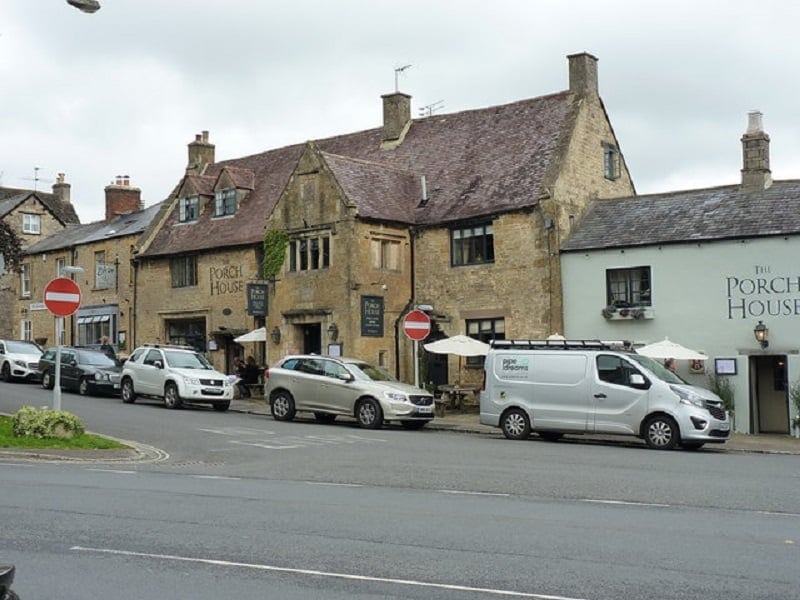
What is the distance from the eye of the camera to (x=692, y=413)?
20250 mm

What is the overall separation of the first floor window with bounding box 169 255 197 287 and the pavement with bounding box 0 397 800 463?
6.95 m

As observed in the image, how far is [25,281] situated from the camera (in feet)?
161

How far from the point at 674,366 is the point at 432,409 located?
702 centimetres

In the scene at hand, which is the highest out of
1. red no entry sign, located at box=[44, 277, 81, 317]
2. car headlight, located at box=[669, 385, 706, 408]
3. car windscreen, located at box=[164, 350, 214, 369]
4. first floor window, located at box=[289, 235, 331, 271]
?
first floor window, located at box=[289, 235, 331, 271]

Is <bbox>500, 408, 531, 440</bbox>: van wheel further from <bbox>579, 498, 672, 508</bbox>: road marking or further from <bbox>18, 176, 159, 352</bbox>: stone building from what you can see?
<bbox>18, 176, 159, 352</bbox>: stone building

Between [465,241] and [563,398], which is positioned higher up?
[465,241]

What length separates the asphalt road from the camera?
7.70m

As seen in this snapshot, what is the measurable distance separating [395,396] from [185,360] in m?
8.85

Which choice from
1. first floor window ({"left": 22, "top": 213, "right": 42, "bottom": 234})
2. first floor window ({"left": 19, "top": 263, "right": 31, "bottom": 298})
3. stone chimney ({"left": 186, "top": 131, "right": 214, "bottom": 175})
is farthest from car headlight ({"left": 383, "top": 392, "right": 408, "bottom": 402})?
first floor window ({"left": 22, "top": 213, "right": 42, "bottom": 234})

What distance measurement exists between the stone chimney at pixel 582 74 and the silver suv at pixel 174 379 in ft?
47.2

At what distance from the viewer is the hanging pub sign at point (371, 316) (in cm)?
3123

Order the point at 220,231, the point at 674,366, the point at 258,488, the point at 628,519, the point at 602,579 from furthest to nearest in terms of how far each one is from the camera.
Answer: the point at 220,231, the point at 674,366, the point at 258,488, the point at 628,519, the point at 602,579

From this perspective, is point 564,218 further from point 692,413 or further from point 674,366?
point 692,413

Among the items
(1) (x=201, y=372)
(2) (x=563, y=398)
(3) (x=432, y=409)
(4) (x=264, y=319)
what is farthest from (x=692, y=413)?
(4) (x=264, y=319)
